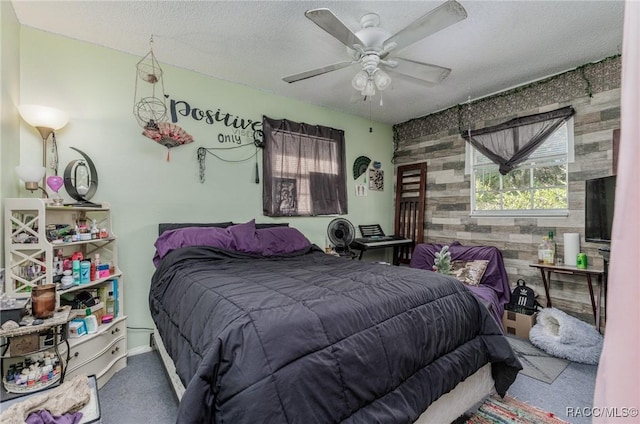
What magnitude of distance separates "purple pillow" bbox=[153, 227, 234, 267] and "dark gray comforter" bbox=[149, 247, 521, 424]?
1.53 feet

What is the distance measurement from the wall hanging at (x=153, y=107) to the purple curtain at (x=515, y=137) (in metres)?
3.35

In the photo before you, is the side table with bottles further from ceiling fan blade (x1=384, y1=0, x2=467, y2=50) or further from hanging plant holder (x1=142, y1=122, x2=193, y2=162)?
ceiling fan blade (x1=384, y1=0, x2=467, y2=50)

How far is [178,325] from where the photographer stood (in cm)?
161

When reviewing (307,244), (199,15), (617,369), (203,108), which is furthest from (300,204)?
(617,369)

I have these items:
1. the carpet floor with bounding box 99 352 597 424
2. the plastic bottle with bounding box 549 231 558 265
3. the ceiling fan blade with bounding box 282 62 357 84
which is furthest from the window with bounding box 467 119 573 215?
the ceiling fan blade with bounding box 282 62 357 84

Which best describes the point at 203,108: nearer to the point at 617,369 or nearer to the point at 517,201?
the point at 617,369

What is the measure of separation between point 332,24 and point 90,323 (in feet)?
8.22

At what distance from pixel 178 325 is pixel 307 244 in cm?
158

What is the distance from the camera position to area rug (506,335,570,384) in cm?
217

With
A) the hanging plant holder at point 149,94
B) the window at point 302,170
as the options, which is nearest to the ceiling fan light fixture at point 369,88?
the window at point 302,170

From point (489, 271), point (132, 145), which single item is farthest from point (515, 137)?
point (132, 145)

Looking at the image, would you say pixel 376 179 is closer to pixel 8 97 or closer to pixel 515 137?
pixel 515 137

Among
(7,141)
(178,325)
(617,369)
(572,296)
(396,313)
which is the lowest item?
(572,296)

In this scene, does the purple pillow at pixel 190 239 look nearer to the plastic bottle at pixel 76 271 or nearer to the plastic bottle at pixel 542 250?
the plastic bottle at pixel 76 271
